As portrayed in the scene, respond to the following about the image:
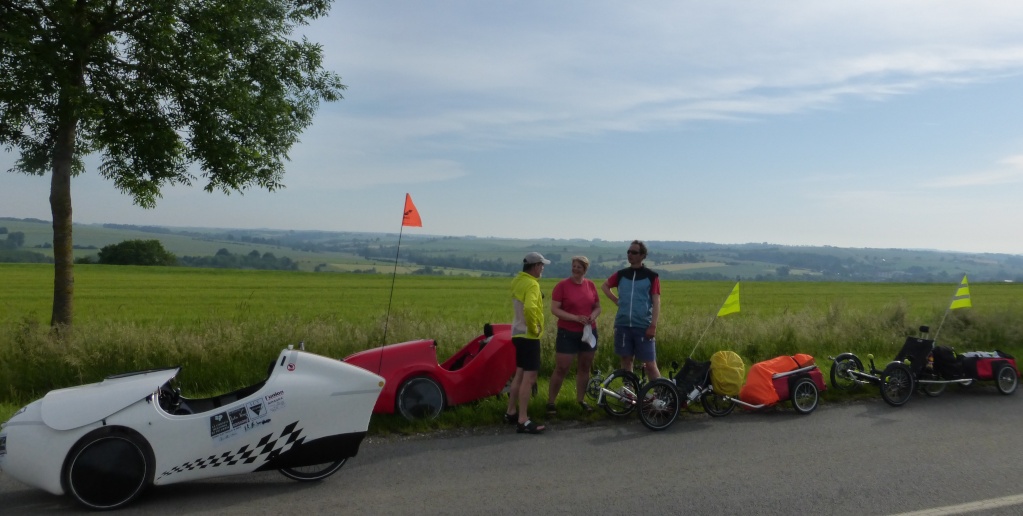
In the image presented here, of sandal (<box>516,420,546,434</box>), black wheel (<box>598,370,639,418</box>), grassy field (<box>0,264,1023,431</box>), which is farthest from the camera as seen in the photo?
grassy field (<box>0,264,1023,431</box>)

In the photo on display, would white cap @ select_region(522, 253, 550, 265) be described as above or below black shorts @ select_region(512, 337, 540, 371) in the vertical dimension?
above

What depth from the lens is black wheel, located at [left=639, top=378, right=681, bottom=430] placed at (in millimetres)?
7906

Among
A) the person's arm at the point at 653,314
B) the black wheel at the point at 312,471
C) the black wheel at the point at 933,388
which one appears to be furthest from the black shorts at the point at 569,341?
the black wheel at the point at 933,388

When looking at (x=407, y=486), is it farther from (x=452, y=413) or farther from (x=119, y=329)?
(x=119, y=329)

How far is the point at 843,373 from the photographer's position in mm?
9859

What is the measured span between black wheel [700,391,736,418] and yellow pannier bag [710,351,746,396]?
0.27 ft

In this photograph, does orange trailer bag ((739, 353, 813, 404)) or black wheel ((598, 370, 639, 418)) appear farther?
orange trailer bag ((739, 353, 813, 404))

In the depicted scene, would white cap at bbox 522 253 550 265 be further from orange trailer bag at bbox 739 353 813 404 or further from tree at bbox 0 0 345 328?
tree at bbox 0 0 345 328

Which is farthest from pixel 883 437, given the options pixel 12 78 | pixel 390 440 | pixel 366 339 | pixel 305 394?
pixel 12 78

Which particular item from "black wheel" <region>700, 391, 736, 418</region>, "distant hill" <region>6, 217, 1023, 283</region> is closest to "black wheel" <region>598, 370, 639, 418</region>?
"black wheel" <region>700, 391, 736, 418</region>

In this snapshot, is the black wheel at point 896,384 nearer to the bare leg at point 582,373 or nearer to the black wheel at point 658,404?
the black wheel at point 658,404

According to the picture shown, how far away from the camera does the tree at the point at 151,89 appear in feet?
34.1

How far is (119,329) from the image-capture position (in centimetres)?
1123

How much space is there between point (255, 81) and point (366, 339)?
14.5ft
